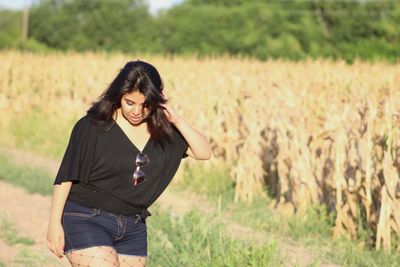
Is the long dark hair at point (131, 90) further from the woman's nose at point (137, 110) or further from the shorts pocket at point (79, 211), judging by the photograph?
the shorts pocket at point (79, 211)

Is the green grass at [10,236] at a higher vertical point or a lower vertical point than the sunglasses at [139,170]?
lower

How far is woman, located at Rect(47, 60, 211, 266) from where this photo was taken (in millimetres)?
3701

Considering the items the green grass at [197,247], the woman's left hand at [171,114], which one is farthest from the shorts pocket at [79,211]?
the green grass at [197,247]

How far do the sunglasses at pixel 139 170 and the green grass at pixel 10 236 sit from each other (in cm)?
411

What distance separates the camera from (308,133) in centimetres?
904

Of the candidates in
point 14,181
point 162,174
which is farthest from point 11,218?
point 162,174

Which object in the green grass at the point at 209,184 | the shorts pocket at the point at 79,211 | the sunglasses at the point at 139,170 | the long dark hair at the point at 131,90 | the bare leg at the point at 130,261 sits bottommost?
the green grass at the point at 209,184

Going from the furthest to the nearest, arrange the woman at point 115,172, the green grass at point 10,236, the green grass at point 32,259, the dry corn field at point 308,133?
the green grass at point 10,236
the dry corn field at point 308,133
the green grass at point 32,259
the woman at point 115,172

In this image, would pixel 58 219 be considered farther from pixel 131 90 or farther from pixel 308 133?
pixel 308 133

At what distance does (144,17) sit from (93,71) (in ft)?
116

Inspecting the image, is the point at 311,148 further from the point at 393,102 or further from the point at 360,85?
the point at 360,85

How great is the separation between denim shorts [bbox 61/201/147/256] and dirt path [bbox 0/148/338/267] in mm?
2024

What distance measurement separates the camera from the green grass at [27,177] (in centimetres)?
1031

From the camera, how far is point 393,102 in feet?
26.7
